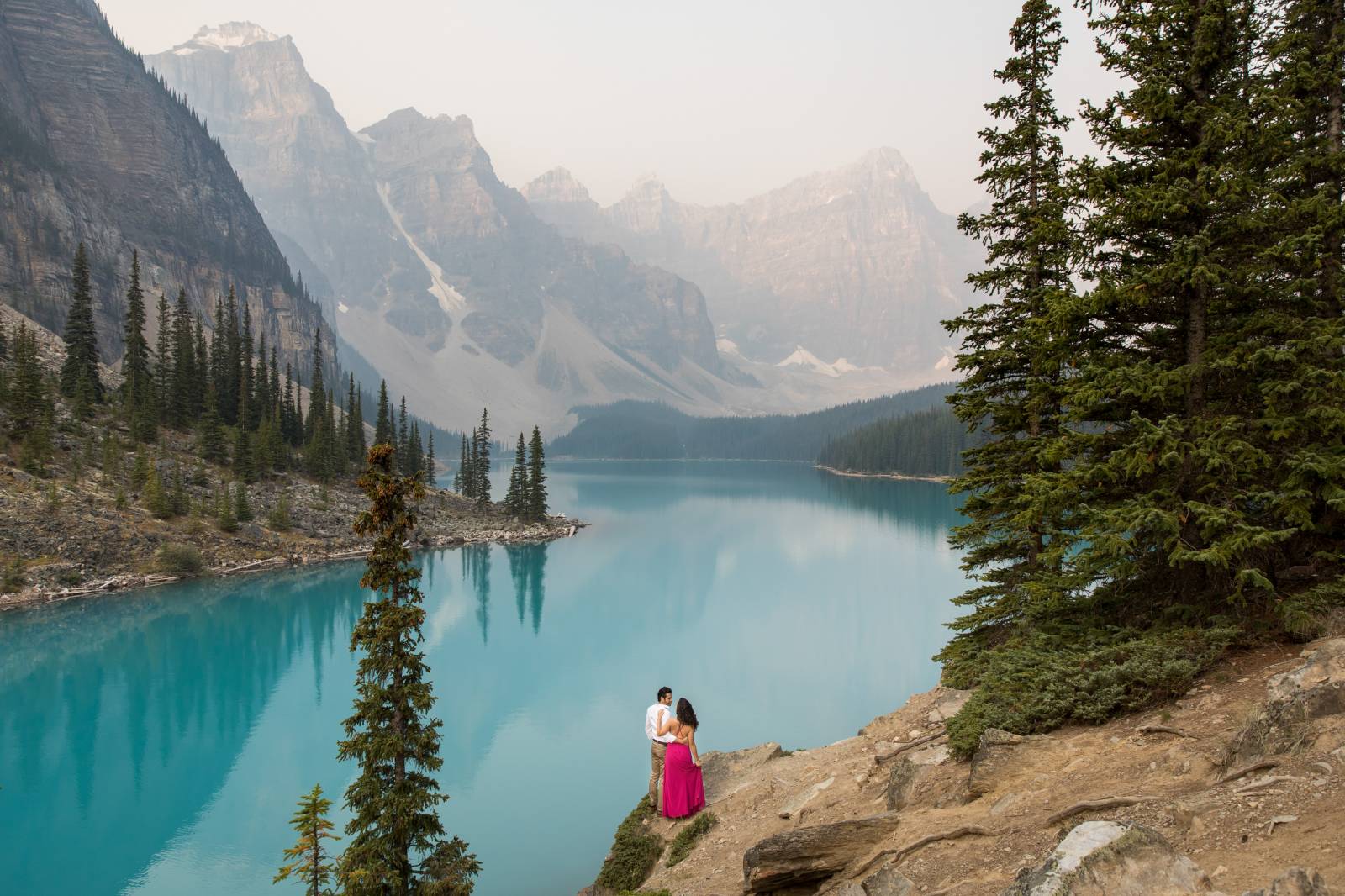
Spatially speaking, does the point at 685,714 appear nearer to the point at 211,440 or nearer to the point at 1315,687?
the point at 1315,687

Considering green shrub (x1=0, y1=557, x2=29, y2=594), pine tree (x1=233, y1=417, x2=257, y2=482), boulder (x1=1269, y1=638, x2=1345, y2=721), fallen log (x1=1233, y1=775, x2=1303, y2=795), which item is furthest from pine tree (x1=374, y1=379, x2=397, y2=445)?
fallen log (x1=1233, y1=775, x2=1303, y2=795)

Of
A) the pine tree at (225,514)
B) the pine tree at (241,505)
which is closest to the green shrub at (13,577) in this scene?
the pine tree at (225,514)

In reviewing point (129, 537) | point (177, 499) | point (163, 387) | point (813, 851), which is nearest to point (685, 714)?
point (813, 851)

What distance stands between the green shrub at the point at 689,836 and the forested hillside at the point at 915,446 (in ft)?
464

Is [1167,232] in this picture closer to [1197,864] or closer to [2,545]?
[1197,864]

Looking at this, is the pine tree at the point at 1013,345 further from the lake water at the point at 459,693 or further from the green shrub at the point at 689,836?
the lake water at the point at 459,693

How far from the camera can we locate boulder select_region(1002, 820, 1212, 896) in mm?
6152

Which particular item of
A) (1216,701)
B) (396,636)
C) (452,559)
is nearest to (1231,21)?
(1216,701)

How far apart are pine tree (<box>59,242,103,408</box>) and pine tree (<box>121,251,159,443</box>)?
2696mm

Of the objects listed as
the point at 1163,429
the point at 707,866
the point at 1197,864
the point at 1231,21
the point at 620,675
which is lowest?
the point at 620,675

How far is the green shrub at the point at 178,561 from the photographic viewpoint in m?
58.5

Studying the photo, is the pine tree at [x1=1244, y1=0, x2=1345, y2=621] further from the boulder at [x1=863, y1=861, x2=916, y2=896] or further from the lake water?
the lake water

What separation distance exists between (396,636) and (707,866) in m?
7.67

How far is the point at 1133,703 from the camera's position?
35.2 feet
